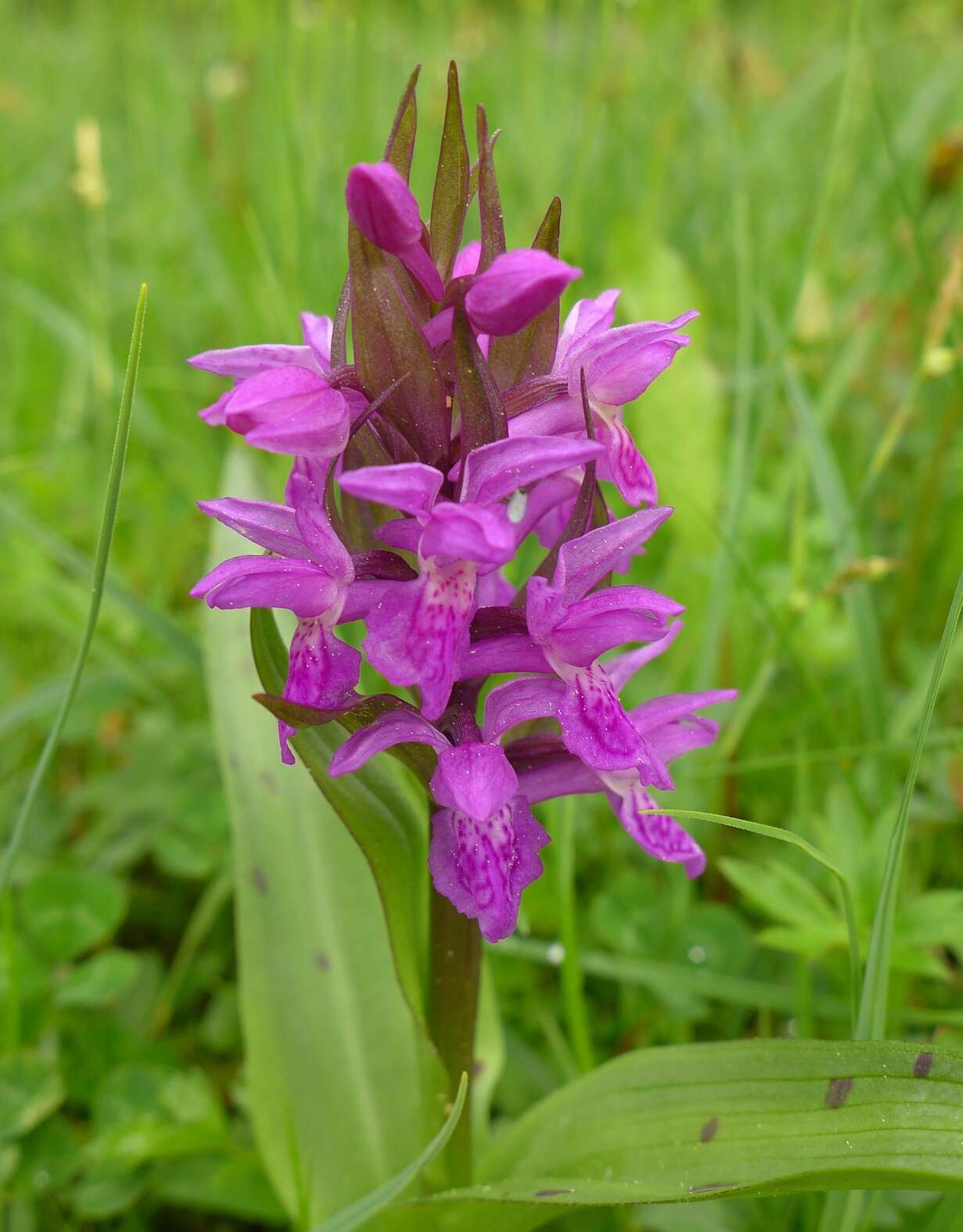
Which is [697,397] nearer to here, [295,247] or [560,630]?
[295,247]

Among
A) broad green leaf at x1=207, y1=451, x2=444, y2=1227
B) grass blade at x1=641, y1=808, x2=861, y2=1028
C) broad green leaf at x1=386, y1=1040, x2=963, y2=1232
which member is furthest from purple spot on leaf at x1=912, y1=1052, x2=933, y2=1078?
broad green leaf at x1=207, y1=451, x2=444, y2=1227

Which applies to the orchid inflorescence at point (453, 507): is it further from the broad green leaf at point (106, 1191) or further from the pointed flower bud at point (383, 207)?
the broad green leaf at point (106, 1191)

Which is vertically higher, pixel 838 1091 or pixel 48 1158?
pixel 838 1091

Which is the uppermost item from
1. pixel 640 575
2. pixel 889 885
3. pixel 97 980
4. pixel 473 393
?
pixel 473 393

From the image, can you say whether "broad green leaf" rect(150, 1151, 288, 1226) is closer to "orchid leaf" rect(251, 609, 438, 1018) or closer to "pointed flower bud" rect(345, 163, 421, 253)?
"orchid leaf" rect(251, 609, 438, 1018)

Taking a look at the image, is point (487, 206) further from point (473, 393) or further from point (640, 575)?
point (640, 575)

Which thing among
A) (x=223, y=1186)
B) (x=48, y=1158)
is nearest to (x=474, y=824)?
(x=223, y=1186)
